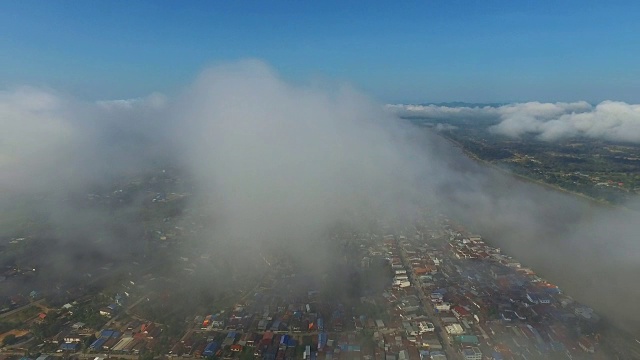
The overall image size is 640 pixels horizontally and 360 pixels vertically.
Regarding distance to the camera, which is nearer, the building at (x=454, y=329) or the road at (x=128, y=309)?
the building at (x=454, y=329)

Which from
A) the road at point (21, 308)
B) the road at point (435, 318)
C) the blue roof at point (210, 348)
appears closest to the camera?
the road at point (435, 318)

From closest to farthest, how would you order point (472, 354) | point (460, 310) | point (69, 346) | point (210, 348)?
point (472, 354) < point (210, 348) < point (69, 346) < point (460, 310)

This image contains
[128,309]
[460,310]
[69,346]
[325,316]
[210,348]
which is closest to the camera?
[210,348]

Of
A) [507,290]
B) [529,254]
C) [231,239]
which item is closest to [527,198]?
[529,254]

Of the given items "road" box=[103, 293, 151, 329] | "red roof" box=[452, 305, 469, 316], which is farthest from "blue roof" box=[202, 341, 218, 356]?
"red roof" box=[452, 305, 469, 316]

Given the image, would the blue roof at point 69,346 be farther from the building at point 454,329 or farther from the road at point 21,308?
the building at point 454,329

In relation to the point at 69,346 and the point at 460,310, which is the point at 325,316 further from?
the point at 69,346

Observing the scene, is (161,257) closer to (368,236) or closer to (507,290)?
(368,236)

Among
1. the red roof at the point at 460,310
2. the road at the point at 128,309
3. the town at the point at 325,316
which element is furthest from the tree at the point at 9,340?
the red roof at the point at 460,310

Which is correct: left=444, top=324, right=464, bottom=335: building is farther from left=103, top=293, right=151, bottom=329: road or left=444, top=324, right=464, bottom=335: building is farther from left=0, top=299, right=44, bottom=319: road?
left=0, top=299, right=44, bottom=319: road

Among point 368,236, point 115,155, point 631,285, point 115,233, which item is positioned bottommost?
point 631,285

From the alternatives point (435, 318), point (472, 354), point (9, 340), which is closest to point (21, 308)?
point (9, 340)
